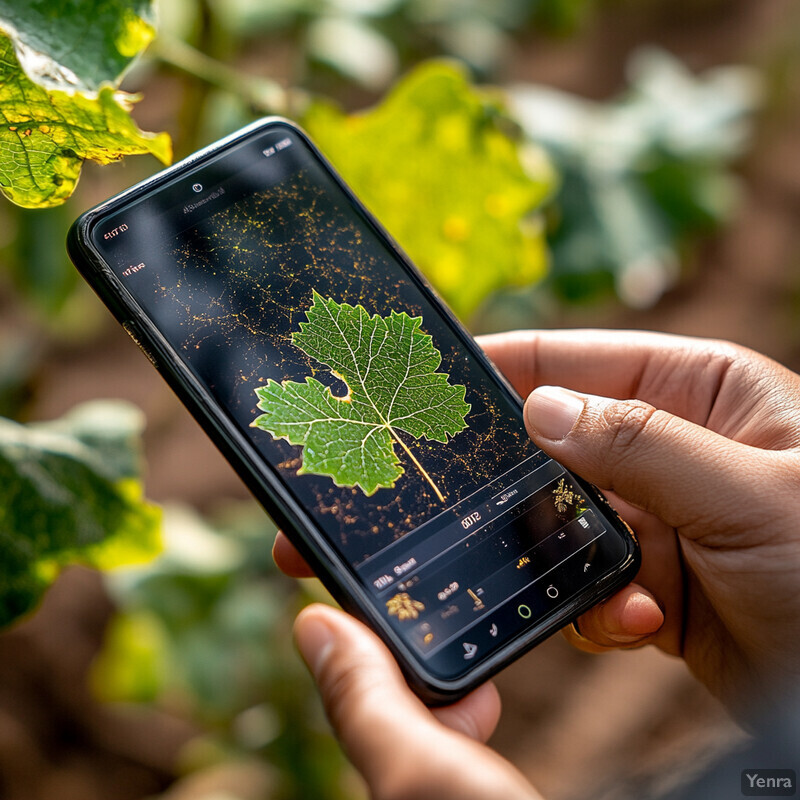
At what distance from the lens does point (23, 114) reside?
0.39 metres

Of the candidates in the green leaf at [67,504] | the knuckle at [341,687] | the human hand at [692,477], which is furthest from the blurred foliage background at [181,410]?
the knuckle at [341,687]

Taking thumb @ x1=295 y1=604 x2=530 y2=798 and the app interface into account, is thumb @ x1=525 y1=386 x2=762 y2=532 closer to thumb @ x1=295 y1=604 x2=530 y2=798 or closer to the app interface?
the app interface

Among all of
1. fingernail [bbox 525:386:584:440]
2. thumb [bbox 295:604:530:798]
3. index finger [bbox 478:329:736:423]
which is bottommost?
thumb [bbox 295:604:530:798]

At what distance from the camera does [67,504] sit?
0.58 meters

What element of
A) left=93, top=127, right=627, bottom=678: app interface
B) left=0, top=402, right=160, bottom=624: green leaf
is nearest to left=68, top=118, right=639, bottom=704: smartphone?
left=93, top=127, right=627, bottom=678: app interface

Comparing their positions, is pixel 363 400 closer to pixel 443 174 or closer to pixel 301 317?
pixel 301 317

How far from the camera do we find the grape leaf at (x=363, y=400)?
0.54m

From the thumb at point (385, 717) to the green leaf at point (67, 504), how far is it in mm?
199

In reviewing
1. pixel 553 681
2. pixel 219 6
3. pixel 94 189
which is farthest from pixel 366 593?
pixel 94 189

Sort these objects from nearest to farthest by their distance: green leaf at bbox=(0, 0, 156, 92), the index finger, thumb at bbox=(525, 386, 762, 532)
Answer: green leaf at bbox=(0, 0, 156, 92), thumb at bbox=(525, 386, 762, 532), the index finger

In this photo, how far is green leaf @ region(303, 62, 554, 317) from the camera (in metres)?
0.73

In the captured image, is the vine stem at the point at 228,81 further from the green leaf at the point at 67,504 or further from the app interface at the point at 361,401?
the green leaf at the point at 67,504

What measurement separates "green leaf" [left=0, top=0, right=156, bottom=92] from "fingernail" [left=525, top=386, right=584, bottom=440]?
0.34 m

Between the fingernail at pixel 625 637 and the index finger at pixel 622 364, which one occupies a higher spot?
the index finger at pixel 622 364
